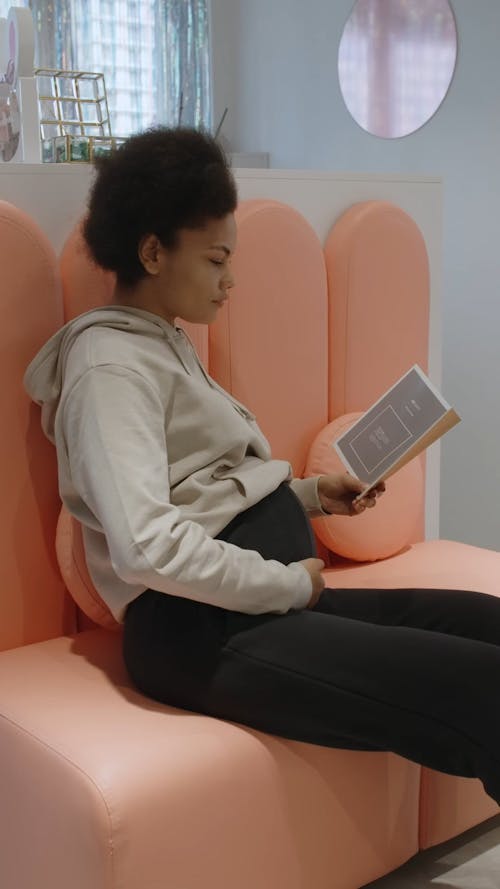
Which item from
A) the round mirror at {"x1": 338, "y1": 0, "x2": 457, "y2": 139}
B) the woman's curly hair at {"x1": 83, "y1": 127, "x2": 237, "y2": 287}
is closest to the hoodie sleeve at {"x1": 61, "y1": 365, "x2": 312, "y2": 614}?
the woman's curly hair at {"x1": 83, "y1": 127, "x2": 237, "y2": 287}

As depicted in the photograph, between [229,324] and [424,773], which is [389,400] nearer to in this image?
[229,324]

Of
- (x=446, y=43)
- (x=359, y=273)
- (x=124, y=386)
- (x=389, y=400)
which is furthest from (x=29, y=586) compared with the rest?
(x=446, y=43)

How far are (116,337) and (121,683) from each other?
50 centimetres

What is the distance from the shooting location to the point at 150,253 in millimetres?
1535

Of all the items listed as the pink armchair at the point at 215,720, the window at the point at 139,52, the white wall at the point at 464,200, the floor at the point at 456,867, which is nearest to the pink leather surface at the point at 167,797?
the pink armchair at the point at 215,720

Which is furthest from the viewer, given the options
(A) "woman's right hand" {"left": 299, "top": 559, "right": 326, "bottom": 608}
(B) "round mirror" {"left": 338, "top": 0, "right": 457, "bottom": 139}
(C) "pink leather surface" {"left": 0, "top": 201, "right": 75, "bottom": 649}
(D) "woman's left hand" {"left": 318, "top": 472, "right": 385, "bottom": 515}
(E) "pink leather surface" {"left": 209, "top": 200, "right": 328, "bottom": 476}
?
(B) "round mirror" {"left": 338, "top": 0, "right": 457, "bottom": 139}

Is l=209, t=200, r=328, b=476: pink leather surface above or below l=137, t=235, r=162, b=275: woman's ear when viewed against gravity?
below

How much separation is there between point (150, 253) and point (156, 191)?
0.29 ft

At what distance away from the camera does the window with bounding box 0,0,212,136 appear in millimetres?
4172

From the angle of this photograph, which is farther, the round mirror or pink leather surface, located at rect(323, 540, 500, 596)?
the round mirror

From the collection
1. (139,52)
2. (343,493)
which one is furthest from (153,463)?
(139,52)

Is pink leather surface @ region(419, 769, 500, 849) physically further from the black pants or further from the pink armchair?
the black pants

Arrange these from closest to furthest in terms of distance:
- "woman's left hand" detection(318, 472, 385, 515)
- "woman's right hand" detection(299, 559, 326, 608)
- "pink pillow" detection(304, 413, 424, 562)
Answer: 1. "woman's right hand" detection(299, 559, 326, 608)
2. "woman's left hand" detection(318, 472, 385, 515)
3. "pink pillow" detection(304, 413, 424, 562)

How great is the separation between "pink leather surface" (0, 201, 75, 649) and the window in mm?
2778
